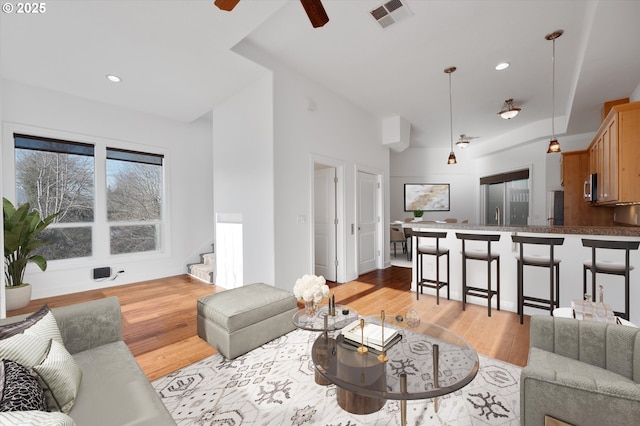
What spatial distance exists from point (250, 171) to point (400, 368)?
133 inches

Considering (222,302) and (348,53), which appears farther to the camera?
(348,53)

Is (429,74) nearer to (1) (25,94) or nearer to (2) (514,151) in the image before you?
(2) (514,151)

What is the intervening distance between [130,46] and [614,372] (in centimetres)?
506

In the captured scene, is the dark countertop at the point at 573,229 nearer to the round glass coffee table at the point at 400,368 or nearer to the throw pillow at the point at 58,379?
the round glass coffee table at the point at 400,368

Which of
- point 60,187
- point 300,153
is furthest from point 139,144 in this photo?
point 300,153

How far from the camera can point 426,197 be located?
356 inches

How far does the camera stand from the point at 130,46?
315 centimetres

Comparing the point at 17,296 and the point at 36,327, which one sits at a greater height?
the point at 36,327

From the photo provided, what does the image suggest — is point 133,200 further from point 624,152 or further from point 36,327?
point 624,152

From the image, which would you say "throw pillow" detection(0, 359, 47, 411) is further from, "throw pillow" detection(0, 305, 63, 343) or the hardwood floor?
the hardwood floor

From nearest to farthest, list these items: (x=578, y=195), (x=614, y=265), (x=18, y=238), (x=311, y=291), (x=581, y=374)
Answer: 1. (x=581, y=374)
2. (x=311, y=291)
3. (x=614, y=265)
4. (x=18, y=238)
5. (x=578, y=195)

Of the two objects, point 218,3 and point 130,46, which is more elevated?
point 130,46

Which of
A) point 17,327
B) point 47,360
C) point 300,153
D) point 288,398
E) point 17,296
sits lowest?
point 288,398

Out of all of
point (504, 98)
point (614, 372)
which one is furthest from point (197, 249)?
point (504, 98)
